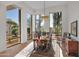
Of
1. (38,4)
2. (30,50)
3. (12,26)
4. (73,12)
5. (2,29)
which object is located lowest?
(30,50)

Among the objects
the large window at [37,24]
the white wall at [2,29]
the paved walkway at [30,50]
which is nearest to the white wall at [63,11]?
the large window at [37,24]

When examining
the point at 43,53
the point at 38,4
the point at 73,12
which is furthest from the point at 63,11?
the point at 43,53

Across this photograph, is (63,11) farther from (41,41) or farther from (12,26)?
(12,26)

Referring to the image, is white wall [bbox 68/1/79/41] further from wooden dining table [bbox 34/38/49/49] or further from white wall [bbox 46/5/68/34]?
wooden dining table [bbox 34/38/49/49]

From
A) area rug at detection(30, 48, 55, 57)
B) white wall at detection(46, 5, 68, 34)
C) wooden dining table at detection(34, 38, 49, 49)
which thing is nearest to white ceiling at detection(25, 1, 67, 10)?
white wall at detection(46, 5, 68, 34)

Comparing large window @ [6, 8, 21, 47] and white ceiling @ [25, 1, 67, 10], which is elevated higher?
white ceiling @ [25, 1, 67, 10]

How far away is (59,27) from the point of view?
5930 millimetres

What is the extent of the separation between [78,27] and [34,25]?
1.80 m

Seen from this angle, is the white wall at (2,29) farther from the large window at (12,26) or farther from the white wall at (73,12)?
the white wall at (73,12)

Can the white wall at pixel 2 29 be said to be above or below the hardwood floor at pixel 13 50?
above

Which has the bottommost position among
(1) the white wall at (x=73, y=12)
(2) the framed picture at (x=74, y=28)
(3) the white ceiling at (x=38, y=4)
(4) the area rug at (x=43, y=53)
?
(4) the area rug at (x=43, y=53)

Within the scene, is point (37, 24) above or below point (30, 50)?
above

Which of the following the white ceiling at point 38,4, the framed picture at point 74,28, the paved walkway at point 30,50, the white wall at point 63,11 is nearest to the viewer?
the framed picture at point 74,28

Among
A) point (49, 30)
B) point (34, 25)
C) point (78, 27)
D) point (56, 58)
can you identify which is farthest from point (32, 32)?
point (78, 27)
